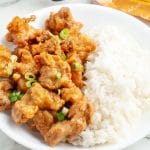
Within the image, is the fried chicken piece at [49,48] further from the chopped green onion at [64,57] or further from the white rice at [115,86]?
the white rice at [115,86]

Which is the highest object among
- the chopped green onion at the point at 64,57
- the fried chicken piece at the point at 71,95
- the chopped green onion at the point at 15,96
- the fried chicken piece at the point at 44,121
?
the chopped green onion at the point at 64,57

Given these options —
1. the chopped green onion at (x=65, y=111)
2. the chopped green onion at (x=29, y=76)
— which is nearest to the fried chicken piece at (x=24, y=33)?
the chopped green onion at (x=29, y=76)

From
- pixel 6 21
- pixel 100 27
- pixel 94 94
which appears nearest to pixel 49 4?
pixel 6 21

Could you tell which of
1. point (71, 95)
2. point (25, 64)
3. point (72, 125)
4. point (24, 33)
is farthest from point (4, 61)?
point (72, 125)

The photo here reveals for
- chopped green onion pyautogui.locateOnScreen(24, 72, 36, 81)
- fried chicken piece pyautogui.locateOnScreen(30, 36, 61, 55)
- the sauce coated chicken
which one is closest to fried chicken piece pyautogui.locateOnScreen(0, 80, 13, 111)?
the sauce coated chicken

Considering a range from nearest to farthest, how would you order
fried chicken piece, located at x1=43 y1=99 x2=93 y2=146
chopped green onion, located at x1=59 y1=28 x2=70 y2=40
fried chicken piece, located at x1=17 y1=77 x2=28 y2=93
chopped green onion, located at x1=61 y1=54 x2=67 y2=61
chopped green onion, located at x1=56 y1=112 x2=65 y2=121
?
fried chicken piece, located at x1=43 y1=99 x2=93 y2=146 → chopped green onion, located at x1=56 y1=112 x2=65 y2=121 → fried chicken piece, located at x1=17 y1=77 x2=28 y2=93 → chopped green onion, located at x1=61 y1=54 x2=67 y2=61 → chopped green onion, located at x1=59 y1=28 x2=70 y2=40

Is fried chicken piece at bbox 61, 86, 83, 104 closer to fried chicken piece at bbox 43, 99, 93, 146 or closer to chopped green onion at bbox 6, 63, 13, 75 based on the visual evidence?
fried chicken piece at bbox 43, 99, 93, 146
